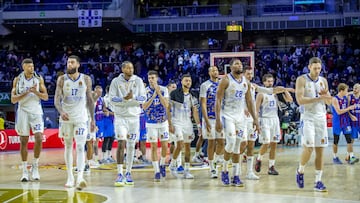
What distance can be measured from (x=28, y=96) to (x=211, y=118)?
11.7ft

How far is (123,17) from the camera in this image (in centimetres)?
3319

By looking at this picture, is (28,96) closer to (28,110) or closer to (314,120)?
(28,110)

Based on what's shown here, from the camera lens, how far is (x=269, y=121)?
1162 cm

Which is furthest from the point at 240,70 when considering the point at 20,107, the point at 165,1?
the point at 165,1

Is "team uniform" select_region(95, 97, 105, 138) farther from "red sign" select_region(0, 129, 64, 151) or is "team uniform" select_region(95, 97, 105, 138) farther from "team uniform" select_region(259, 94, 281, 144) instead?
"red sign" select_region(0, 129, 64, 151)

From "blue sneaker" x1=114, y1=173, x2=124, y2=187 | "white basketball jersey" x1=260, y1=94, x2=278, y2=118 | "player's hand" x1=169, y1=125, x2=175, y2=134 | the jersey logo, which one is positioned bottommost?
"blue sneaker" x1=114, y1=173, x2=124, y2=187

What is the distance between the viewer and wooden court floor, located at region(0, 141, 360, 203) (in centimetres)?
815

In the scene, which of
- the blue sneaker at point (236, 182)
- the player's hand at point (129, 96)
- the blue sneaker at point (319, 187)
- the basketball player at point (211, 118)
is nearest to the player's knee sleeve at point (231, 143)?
the blue sneaker at point (236, 182)

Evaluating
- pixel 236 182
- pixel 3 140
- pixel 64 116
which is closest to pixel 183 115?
pixel 236 182

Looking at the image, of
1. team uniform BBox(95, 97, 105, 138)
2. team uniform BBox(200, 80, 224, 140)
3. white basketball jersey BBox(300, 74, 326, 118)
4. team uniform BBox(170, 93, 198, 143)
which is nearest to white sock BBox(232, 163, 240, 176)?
team uniform BBox(200, 80, 224, 140)

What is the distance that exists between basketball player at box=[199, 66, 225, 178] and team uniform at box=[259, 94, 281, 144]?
1.09 metres

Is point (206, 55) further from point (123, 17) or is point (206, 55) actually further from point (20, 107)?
point (20, 107)

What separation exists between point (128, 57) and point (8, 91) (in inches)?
288

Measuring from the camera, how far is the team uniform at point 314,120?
29.4 feet
